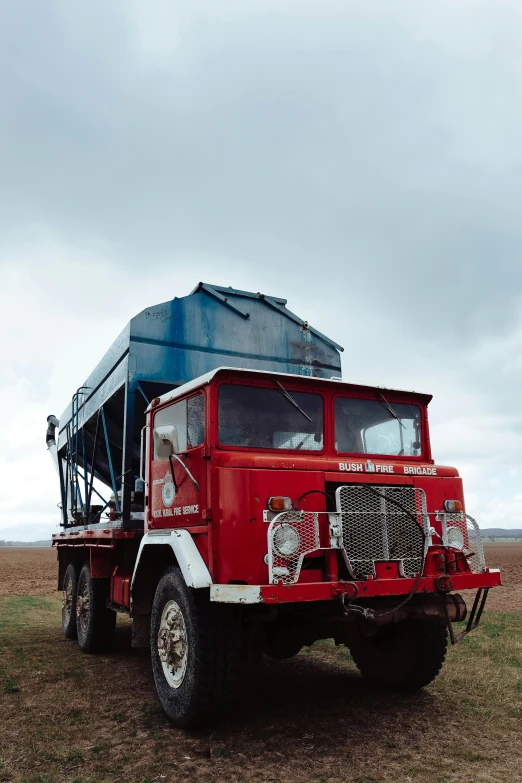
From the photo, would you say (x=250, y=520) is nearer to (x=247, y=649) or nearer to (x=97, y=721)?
(x=247, y=649)

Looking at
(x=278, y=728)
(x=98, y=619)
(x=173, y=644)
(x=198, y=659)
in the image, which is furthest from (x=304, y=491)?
(x=98, y=619)

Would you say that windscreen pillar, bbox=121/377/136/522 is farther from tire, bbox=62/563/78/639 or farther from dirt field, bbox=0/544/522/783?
tire, bbox=62/563/78/639

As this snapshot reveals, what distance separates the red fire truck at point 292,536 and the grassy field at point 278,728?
1.25ft

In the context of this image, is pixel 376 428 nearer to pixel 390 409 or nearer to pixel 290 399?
pixel 390 409

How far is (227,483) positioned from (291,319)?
4.04 m

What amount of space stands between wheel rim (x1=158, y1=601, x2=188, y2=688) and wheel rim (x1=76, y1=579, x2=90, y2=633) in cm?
326

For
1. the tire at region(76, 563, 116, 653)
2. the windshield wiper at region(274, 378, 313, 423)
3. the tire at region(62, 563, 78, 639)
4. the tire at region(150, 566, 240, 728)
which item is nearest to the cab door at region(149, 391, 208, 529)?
the tire at region(150, 566, 240, 728)

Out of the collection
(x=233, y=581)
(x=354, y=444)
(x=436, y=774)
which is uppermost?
(x=354, y=444)

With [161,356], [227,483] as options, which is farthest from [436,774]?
[161,356]

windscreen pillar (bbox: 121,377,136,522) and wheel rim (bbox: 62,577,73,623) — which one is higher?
windscreen pillar (bbox: 121,377,136,522)

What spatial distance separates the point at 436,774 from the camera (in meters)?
4.22

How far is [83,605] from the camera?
875cm

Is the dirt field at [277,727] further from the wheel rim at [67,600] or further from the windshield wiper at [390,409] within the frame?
the windshield wiper at [390,409]

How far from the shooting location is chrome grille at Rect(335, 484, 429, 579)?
5051mm
